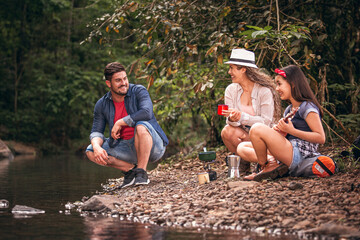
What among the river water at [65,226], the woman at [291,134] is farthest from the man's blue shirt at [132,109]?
the woman at [291,134]

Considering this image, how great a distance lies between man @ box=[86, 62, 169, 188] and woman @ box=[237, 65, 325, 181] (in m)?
1.24

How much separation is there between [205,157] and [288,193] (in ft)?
4.03

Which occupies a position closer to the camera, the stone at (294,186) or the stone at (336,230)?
the stone at (336,230)

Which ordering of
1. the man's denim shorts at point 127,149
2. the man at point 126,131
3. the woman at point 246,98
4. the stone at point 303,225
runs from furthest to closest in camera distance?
1. the man's denim shorts at point 127,149
2. the man at point 126,131
3. the woman at point 246,98
4. the stone at point 303,225

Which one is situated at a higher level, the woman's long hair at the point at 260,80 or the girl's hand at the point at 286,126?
the woman's long hair at the point at 260,80

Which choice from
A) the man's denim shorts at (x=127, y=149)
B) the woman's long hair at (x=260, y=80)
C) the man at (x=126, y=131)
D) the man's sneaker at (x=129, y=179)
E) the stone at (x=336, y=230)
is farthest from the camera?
the man's denim shorts at (x=127, y=149)

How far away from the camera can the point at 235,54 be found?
5.31 meters

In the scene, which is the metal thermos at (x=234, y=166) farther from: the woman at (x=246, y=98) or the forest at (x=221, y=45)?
the forest at (x=221, y=45)

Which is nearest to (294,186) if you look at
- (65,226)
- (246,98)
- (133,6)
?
(246,98)

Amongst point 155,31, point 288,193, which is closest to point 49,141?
A: point 155,31

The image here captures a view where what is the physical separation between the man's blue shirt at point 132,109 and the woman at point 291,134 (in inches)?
51.6

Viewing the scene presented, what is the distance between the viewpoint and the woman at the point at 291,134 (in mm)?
4652

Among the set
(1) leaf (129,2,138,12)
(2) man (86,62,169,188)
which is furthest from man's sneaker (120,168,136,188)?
(1) leaf (129,2,138,12)

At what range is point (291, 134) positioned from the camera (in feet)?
15.3
